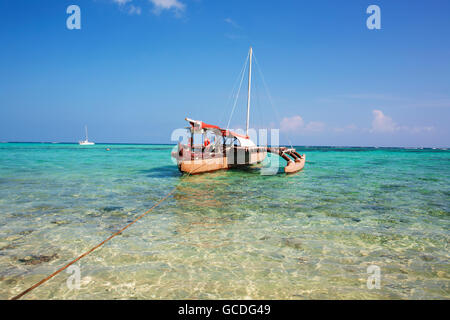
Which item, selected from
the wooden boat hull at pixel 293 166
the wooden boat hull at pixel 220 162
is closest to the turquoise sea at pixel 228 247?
the wooden boat hull at pixel 220 162

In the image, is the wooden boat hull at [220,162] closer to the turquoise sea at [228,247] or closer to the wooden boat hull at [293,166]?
the wooden boat hull at [293,166]

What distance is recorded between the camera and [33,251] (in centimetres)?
518

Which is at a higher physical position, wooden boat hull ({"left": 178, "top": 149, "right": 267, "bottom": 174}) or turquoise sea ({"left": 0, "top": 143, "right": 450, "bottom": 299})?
wooden boat hull ({"left": 178, "top": 149, "right": 267, "bottom": 174})

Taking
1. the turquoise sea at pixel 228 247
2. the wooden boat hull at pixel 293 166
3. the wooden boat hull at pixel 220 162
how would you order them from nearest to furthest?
the turquoise sea at pixel 228 247 → the wooden boat hull at pixel 220 162 → the wooden boat hull at pixel 293 166

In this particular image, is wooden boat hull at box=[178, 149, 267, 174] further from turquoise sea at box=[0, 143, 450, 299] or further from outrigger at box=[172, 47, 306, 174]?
turquoise sea at box=[0, 143, 450, 299]

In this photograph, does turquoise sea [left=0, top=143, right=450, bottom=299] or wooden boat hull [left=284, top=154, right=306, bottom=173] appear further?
wooden boat hull [left=284, top=154, right=306, bottom=173]

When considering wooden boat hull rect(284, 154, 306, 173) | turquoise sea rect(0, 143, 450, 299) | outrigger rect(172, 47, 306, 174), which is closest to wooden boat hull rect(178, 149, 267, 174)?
outrigger rect(172, 47, 306, 174)

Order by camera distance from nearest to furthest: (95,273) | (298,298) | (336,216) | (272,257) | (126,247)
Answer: (298,298) → (95,273) → (272,257) → (126,247) → (336,216)

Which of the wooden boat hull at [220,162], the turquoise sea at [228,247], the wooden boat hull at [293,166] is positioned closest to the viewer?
the turquoise sea at [228,247]
